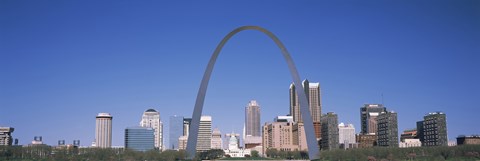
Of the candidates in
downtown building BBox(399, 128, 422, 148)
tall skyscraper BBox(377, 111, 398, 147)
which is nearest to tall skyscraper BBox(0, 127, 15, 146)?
tall skyscraper BBox(377, 111, 398, 147)

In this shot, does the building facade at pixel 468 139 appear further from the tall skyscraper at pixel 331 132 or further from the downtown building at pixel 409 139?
the tall skyscraper at pixel 331 132

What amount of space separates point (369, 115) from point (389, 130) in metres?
44.6

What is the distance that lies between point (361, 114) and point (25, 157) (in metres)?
125

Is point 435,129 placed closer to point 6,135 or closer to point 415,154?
point 415,154

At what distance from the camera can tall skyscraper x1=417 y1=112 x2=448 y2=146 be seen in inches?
5118

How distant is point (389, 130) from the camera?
144750 millimetres

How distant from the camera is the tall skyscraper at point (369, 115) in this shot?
185250 mm

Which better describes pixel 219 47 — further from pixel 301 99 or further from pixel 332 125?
pixel 332 125

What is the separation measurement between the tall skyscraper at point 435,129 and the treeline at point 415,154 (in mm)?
41817

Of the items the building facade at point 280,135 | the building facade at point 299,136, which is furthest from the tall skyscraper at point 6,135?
the building facade at point 299,136

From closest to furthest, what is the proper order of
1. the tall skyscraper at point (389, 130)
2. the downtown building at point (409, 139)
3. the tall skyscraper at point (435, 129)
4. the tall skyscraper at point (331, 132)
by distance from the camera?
the tall skyscraper at point (435, 129) → the downtown building at point (409, 139) → the tall skyscraper at point (389, 130) → the tall skyscraper at point (331, 132)

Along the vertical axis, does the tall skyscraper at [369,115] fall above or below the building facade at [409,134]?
above

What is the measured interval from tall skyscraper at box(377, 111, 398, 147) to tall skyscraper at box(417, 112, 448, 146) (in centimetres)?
701

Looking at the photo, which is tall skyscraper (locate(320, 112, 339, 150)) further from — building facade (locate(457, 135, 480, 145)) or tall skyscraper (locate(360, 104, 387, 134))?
building facade (locate(457, 135, 480, 145))
